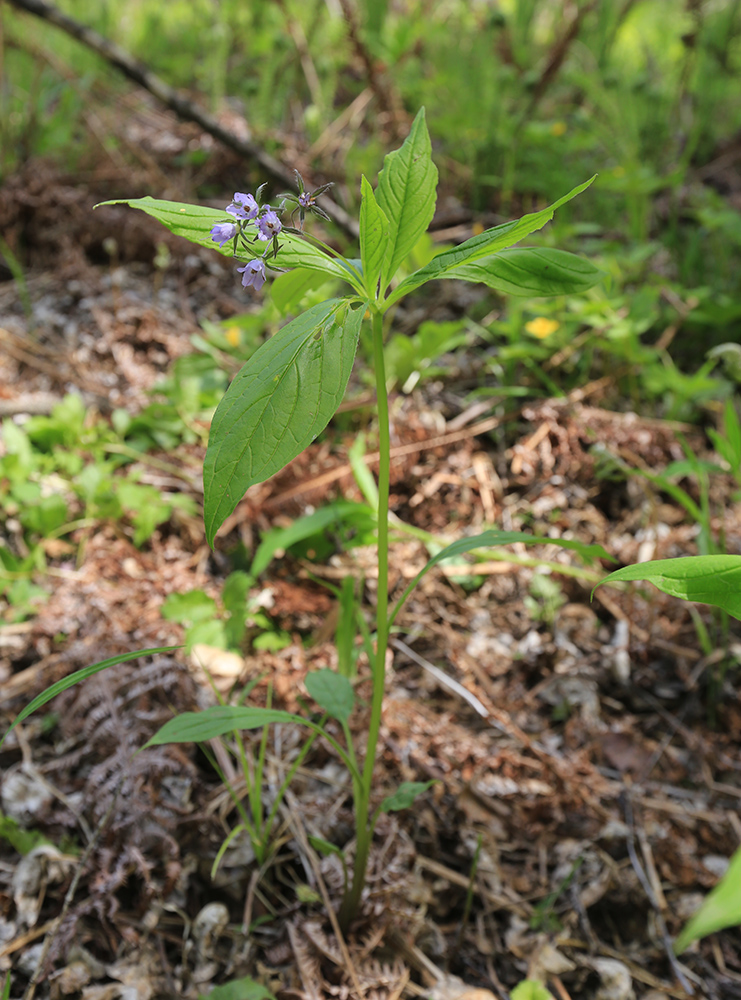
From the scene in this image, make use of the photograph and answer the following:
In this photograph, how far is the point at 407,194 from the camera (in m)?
0.96

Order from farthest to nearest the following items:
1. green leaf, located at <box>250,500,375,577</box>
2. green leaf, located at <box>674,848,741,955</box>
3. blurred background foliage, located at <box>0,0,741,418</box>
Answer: blurred background foliage, located at <box>0,0,741,418</box> → green leaf, located at <box>250,500,375,577</box> → green leaf, located at <box>674,848,741,955</box>

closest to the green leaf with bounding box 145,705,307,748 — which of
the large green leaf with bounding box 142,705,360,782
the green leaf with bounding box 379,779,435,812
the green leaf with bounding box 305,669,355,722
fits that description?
the large green leaf with bounding box 142,705,360,782

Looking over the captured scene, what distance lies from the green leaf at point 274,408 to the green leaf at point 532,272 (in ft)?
0.71

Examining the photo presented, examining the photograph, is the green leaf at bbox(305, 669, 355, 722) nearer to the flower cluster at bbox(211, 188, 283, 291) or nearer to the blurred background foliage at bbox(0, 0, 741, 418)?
the flower cluster at bbox(211, 188, 283, 291)

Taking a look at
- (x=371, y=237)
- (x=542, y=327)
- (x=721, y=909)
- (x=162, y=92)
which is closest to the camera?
(x=721, y=909)

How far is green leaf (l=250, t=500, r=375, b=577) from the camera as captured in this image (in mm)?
1773

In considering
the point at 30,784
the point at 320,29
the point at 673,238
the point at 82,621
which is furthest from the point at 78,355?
the point at 320,29

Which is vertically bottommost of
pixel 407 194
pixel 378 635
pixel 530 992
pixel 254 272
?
pixel 530 992

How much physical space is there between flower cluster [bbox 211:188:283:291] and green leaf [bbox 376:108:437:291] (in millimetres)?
174

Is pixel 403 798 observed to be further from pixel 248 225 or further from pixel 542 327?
pixel 542 327

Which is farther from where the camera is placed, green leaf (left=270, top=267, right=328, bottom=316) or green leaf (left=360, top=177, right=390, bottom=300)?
green leaf (left=270, top=267, right=328, bottom=316)

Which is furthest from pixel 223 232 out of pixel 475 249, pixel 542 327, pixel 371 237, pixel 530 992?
pixel 542 327

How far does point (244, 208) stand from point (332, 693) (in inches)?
31.4

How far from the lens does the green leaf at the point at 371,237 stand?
34.6 inches
